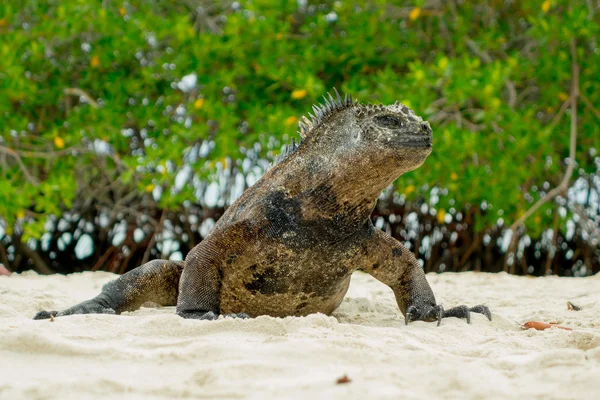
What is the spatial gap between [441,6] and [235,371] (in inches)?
284

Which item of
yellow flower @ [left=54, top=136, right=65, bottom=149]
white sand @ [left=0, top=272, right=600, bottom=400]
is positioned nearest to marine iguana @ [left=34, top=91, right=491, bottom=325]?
white sand @ [left=0, top=272, right=600, bottom=400]

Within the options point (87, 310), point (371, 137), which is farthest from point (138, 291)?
point (371, 137)

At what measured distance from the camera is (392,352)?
2.49m

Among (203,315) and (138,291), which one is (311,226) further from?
(138,291)

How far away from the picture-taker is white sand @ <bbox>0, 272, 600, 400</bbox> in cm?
200

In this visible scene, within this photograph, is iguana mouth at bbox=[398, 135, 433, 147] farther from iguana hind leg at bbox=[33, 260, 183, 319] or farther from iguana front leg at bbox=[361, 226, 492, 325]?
iguana hind leg at bbox=[33, 260, 183, 319]

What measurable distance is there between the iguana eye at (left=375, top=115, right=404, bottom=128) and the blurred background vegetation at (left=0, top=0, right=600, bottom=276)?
3348 millimetres

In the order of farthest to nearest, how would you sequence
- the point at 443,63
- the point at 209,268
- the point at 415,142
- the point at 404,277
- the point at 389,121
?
the point at 443,63 < the point at 404,277 < the point at 209,268 < the point at 389,121 < the point at 415,142

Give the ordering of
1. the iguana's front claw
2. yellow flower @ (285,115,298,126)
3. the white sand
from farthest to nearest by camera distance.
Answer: yellow flower @ (285,115,298,126) < the iguana's front claw < the white sand

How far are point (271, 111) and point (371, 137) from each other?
15.0ft

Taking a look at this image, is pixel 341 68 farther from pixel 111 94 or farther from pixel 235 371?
pixel 235 371

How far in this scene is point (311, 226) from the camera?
3.49m

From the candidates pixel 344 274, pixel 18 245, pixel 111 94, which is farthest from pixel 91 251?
pixel 344 274

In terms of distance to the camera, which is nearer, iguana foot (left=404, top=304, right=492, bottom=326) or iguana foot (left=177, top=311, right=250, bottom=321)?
iguana foot (left=177, top=311, right=250, bottom=321)
